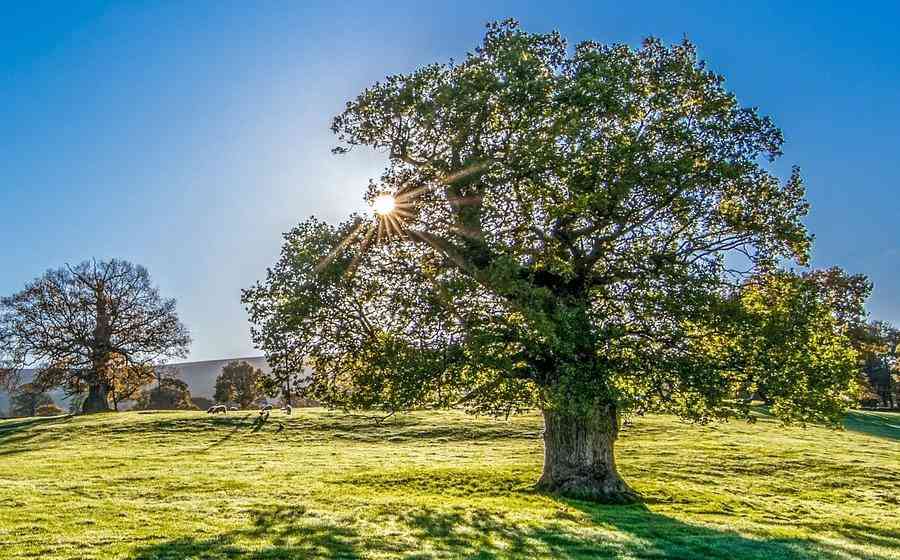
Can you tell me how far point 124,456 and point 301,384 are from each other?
716 inches

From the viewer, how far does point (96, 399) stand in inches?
2511

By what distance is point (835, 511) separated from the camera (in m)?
23.0

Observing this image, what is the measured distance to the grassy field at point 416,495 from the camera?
48.3 ft

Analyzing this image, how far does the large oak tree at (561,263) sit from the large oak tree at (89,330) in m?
49.0

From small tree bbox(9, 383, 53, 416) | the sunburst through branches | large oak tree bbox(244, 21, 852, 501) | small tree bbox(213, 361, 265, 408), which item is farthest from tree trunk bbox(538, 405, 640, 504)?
small tree bbox(9, 383, 53, 416)

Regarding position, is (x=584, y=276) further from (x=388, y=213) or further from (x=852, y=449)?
(x=852, y=449)

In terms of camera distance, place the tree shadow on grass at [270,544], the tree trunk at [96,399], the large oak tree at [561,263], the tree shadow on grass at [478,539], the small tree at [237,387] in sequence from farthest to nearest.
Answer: the small tree at [237,387] → the tree trunk at [96,399] → the large oak tree at [561,263] → the tree shadow on grass at [478,539] → the tree shadow on grass at [270,544]

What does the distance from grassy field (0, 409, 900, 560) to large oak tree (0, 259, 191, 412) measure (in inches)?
560

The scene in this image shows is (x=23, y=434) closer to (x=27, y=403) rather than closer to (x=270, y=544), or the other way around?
(x=270, y=544)

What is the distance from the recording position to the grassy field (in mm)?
14734

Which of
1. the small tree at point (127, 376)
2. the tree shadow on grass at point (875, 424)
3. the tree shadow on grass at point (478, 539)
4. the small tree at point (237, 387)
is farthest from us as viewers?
the small tree at point (237, 387)

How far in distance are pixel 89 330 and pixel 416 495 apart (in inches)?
2105

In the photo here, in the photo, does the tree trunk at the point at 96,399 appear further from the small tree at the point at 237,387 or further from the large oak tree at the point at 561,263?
the large oak tree at the point at 561,263

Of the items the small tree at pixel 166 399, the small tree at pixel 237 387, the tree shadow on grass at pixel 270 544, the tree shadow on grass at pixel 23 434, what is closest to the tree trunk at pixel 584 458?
the tree shadow on grass at pixel 270 544
